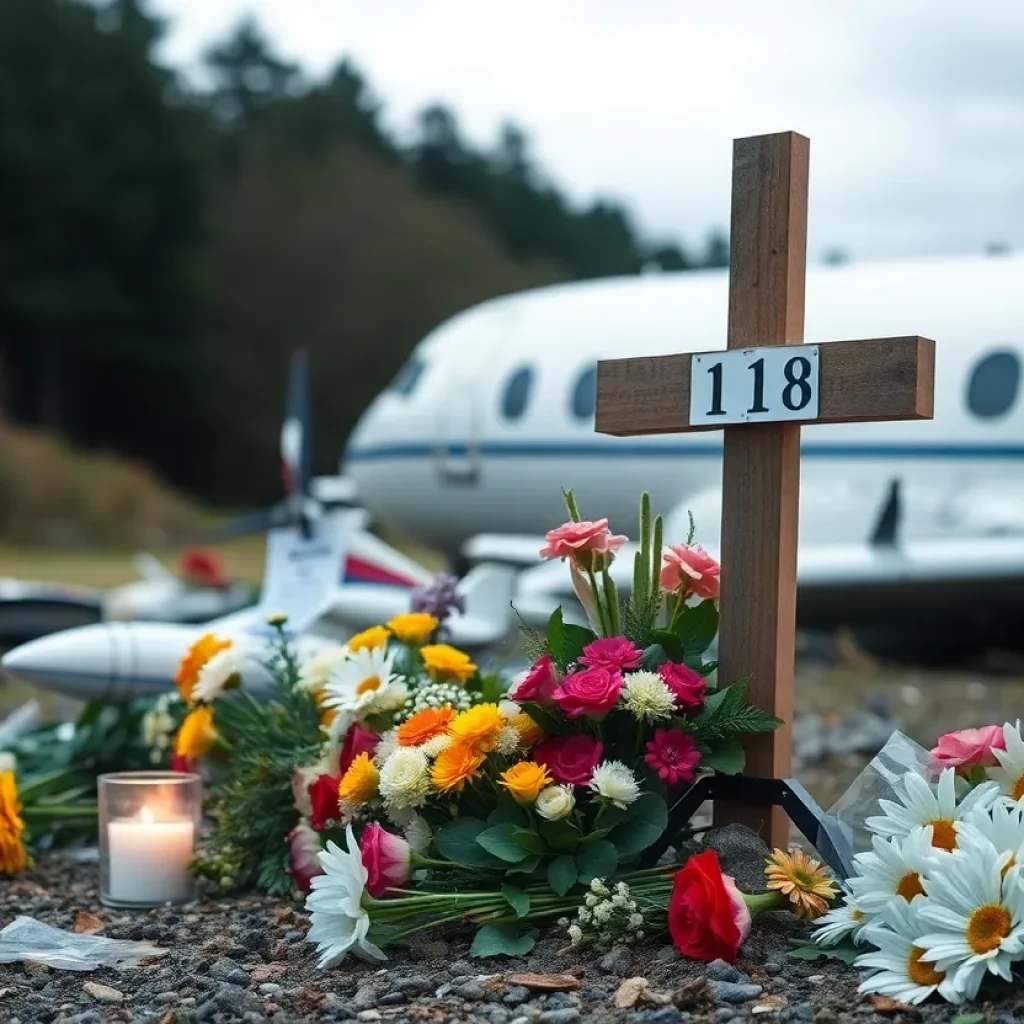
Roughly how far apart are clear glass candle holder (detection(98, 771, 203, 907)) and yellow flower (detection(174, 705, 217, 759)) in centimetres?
26

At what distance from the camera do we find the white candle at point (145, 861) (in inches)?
140

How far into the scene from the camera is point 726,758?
303 centimetres

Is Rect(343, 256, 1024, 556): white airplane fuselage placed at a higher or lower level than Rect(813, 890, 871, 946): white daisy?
higher

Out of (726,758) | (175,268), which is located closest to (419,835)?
(726,758)

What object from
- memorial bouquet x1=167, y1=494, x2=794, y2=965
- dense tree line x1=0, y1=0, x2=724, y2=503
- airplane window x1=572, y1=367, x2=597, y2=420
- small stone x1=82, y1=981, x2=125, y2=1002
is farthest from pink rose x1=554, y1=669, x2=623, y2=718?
dense tree line x1=0, y1=0, x2=724, y2=503

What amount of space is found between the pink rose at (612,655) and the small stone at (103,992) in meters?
1.05

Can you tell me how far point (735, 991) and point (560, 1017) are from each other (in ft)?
0.98

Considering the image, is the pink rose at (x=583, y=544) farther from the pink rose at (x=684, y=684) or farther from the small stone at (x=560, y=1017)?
the small stone at (x=560, y=1017)

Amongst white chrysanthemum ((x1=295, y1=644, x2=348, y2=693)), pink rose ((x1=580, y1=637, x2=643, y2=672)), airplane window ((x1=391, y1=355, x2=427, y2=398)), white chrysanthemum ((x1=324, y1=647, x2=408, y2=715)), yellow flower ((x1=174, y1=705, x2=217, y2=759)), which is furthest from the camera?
airplane window ((x1=391, y1=355, x2=427, y2=398))

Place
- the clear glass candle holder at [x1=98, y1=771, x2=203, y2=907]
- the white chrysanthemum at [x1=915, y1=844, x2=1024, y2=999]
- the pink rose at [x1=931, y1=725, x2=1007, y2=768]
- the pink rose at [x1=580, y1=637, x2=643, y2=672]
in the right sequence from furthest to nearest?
the clear glass candle holder at [x1=98, y1=771, x2=203, y2=907] < the pink rose at [x1=580, y1=637, x2=643, y2=672] < the pink rose at [x1=931, y1=725, x2=1007, y2=768] < the white chrysanthemum at [x1=915, y1=844, x2=1024, y2=999]

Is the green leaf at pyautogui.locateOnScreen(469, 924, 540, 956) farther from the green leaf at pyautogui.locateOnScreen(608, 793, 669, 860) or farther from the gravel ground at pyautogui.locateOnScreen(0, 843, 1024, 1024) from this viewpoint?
the green leaf at pyautogui.locateOnScreen(608, 793, 669, 860)

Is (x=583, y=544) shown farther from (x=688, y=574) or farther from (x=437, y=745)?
(x=437, y=745)

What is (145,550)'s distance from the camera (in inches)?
991

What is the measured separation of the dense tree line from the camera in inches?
1580
